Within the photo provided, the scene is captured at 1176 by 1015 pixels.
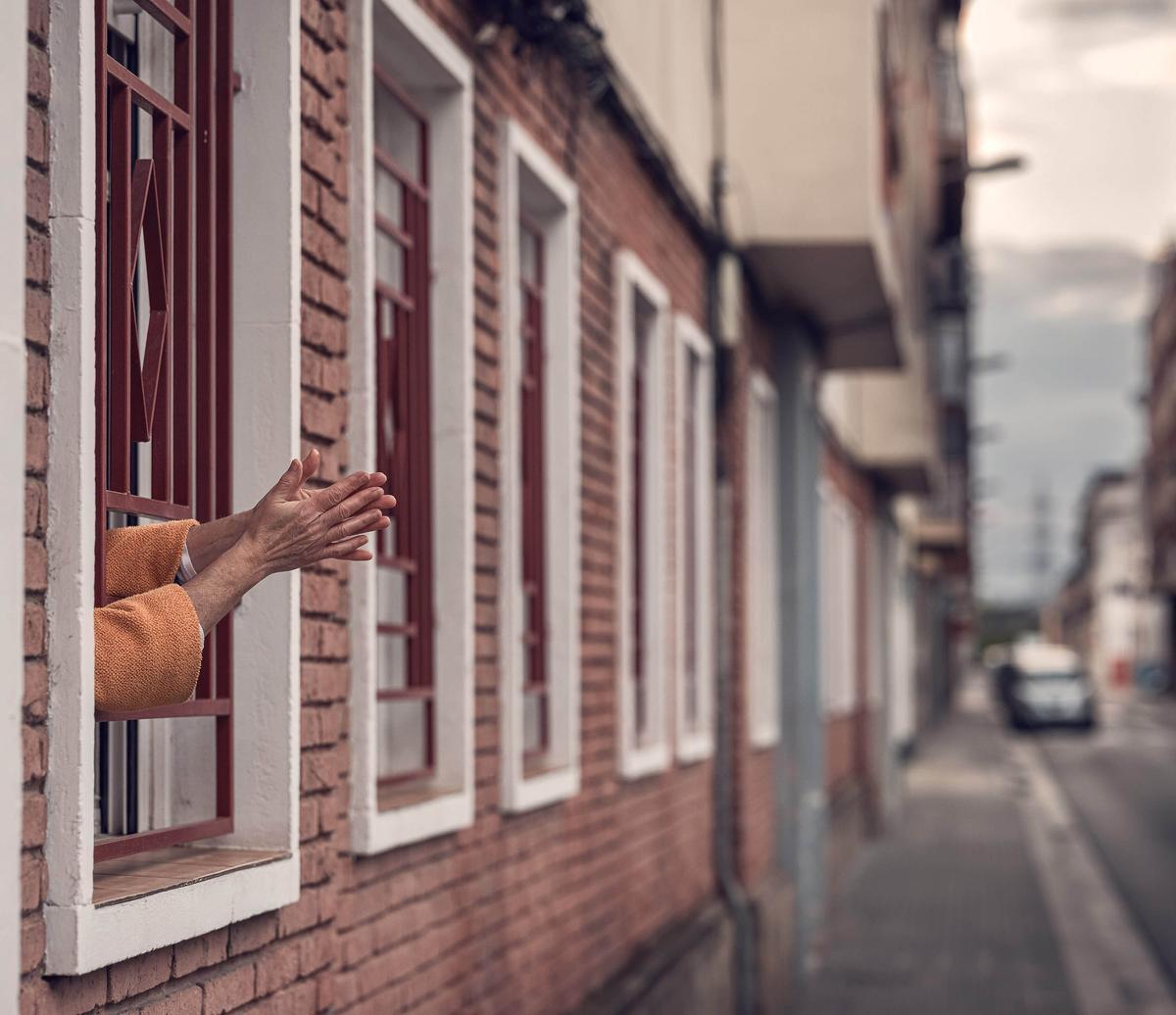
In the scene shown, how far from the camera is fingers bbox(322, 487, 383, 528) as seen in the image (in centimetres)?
303

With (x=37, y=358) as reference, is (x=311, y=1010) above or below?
below

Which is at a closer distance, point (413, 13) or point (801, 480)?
point (413, 13)

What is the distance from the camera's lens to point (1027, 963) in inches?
531

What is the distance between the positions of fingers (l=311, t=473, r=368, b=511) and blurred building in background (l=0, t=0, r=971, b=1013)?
411 millimetres

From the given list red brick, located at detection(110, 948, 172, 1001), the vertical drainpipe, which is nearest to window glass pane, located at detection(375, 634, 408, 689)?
red brick, located at detection(110, 948, 172, 1001)

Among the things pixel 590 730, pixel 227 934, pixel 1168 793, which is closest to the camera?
pixel 227 934

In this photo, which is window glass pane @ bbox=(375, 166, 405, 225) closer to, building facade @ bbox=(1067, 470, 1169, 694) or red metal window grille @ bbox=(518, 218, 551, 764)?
red metal window grille @ bbox=(518, 218, 551, 764)

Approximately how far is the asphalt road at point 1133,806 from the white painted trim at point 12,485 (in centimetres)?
1140

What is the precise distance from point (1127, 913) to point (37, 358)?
14.9 m

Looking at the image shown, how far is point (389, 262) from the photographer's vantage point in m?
5.64

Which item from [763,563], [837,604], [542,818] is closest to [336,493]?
[542,818]

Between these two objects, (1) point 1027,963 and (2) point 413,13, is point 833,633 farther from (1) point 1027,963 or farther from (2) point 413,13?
(2) point 413,13

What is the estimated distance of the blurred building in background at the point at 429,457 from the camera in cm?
324


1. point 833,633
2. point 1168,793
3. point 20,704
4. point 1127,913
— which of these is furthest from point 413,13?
point 1168,793
